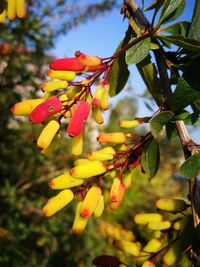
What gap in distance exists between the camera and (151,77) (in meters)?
0.65

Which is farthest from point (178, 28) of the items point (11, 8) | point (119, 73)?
point (11, 8)

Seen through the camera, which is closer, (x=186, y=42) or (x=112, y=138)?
(x=186, y=42)

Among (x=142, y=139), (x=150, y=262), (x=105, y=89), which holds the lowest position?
(x=150, y=262)

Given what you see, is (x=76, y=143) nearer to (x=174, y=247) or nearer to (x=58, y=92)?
(x=58, y=92)

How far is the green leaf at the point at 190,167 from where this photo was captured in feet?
1.92

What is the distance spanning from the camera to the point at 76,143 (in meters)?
0.64

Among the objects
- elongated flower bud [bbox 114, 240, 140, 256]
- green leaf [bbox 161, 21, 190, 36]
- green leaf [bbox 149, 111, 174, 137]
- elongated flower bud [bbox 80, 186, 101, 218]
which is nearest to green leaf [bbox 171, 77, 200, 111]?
green leaf [bbox 149, 111, 174, 137]

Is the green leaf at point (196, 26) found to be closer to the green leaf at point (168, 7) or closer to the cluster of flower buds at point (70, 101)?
the green leaf at point (168, 7)

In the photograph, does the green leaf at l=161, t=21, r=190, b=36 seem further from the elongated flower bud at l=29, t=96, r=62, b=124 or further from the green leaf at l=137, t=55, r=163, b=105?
the elongated flower bud at l=29, t=96, r=62, b=124

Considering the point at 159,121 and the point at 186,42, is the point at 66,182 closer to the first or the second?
the point at 159,121

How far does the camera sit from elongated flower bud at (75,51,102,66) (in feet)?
1.84

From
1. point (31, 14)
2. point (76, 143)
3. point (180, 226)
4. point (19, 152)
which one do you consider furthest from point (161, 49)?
point (19, 152)

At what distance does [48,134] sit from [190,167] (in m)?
0.27

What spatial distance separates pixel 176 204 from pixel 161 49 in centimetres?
33
